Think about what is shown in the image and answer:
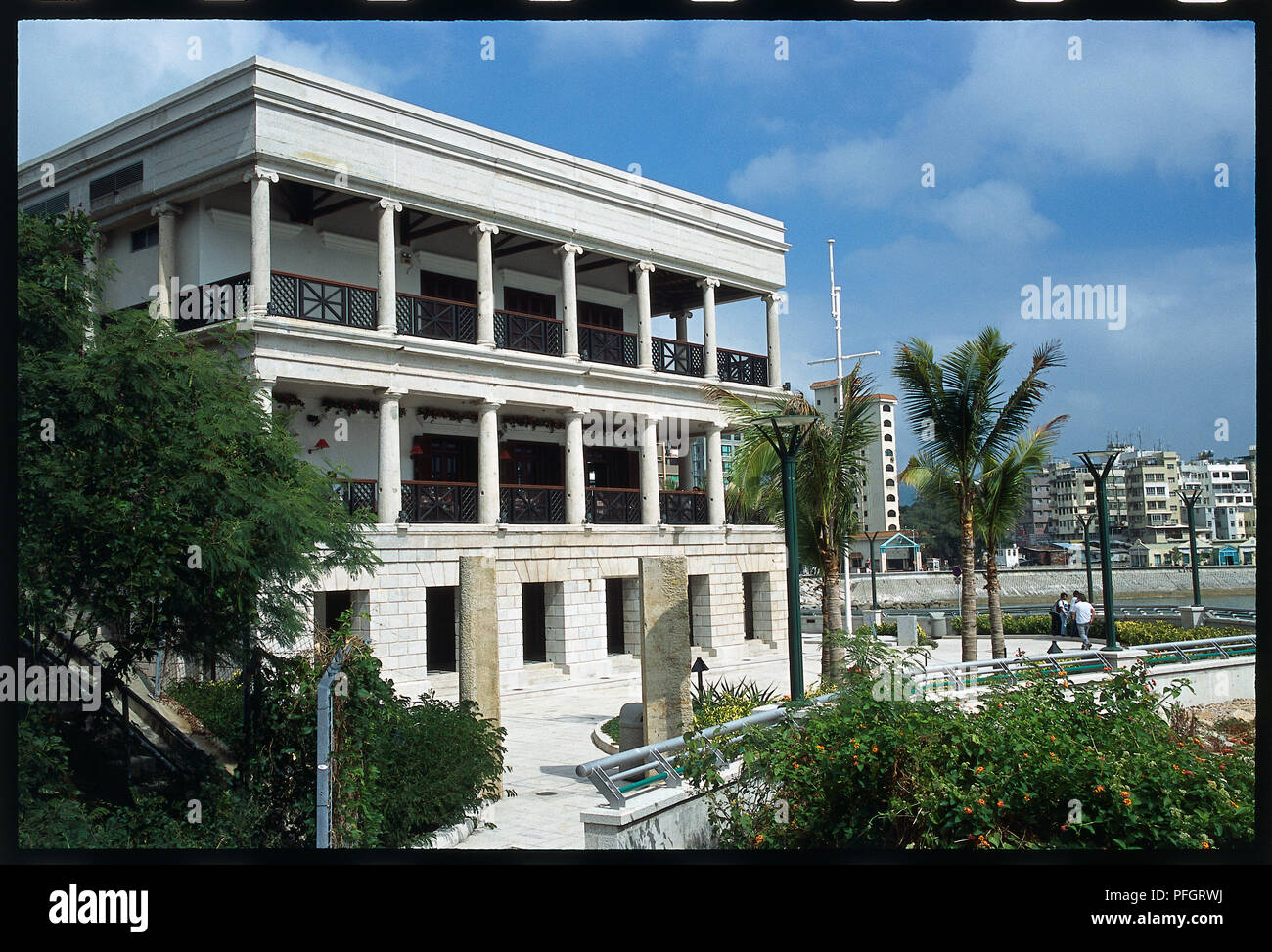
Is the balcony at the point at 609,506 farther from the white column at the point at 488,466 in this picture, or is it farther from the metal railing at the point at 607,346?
the metal railing at the point at 607,346

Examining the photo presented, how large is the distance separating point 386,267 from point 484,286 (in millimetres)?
2281

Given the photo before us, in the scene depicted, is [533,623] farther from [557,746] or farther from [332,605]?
[557,746]

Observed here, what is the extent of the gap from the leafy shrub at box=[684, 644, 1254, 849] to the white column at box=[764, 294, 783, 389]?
17911mm

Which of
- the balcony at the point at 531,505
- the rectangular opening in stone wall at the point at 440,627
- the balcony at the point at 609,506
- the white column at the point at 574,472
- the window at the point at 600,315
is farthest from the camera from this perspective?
the window at the point at 600,315

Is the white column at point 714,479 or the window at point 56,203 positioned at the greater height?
the window at point 56,203

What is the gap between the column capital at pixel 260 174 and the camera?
53.7ft

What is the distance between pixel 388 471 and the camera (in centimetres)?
1806

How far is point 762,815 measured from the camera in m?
7.18

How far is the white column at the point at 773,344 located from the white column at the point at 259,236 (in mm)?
12728

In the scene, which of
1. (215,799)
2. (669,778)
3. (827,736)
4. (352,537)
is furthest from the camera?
(352,537)

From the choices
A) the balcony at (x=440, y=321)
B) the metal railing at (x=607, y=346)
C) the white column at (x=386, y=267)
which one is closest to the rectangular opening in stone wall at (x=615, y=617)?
the metal railing at (x=607, y=346)
